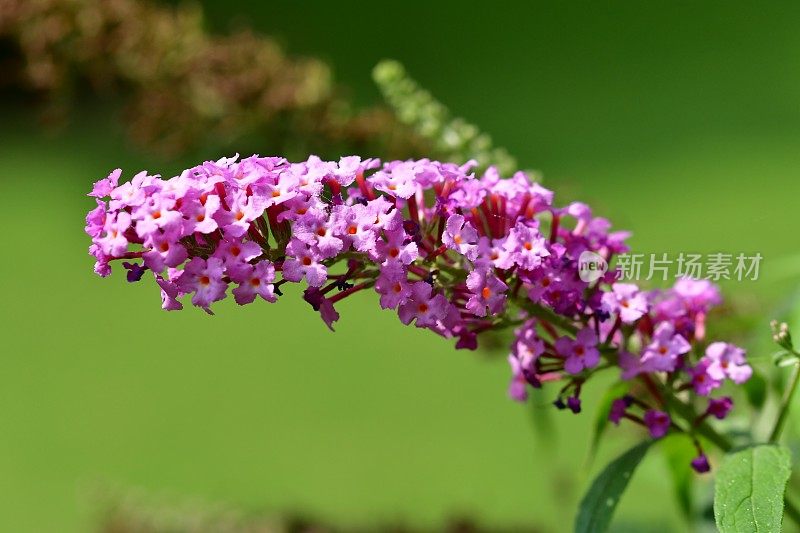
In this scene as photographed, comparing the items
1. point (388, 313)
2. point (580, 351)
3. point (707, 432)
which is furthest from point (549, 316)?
point (388, 313)

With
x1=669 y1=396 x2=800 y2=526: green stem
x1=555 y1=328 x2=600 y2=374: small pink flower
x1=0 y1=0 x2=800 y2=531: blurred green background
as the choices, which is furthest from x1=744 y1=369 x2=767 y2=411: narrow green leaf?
x1=0 y1=0 x2=800 y2=531: blurred green background

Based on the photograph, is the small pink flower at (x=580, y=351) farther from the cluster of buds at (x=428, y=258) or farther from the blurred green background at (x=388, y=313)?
the blurred green background at (x=388, y=313)

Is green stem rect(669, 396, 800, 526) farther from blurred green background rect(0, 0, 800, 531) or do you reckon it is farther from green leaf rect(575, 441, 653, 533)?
blurred green background rect(0, 0, 800, 531)

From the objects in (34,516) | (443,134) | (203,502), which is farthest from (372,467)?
(443,134)

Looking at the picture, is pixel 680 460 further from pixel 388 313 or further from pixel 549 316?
pixel 388 313

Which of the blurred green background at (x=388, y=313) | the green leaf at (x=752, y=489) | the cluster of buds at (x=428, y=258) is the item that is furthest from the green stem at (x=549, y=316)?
the blurred green background at (x=388, y=313)

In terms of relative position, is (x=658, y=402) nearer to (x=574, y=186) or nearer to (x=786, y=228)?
(x=574, y=186)
